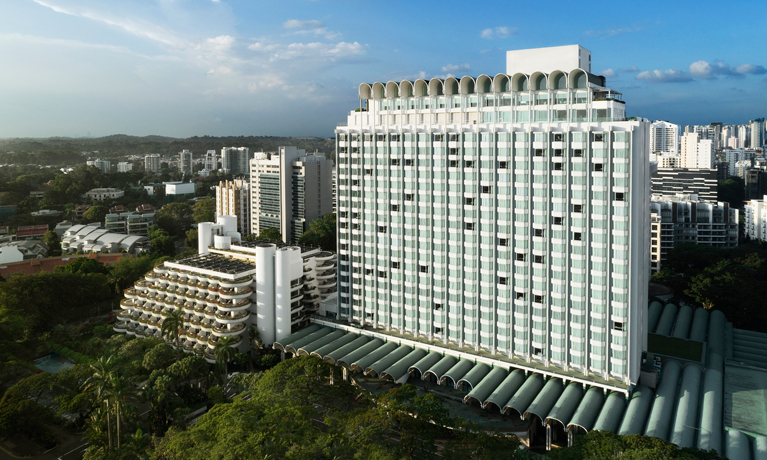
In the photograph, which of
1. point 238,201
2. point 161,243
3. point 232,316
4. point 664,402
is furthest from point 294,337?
point 238,201

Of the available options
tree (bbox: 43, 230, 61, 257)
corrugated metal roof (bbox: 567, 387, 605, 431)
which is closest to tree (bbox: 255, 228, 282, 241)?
tree (bbox: 43, 230, 61, 257)

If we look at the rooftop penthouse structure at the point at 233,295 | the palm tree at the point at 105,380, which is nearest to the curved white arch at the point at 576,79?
the rooftop penthouse structure at the point at 233,295

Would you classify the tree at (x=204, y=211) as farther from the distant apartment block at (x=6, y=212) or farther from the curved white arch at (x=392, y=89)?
the curved white arch at (x=392, y=89)

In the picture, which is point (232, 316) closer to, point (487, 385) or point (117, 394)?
point (117, 394)

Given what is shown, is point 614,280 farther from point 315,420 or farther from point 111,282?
point 111,282

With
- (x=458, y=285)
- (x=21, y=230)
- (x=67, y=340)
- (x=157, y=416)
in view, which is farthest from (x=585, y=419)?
(x=21, y=230)
